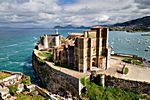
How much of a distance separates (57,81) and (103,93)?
12.0 m

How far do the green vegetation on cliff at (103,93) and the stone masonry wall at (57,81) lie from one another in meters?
2.09

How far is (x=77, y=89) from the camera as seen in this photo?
127 ft

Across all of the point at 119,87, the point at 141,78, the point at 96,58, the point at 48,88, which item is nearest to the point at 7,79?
the point at 48,88

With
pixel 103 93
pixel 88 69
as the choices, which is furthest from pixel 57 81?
pixel 103 93

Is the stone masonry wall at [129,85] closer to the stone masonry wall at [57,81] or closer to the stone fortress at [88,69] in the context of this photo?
the stone fortress at [88,69]

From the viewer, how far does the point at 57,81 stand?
147ft

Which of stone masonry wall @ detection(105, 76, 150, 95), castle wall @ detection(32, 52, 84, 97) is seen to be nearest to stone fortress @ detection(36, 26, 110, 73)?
castle wall @ detection(32, 52, 84, 97)

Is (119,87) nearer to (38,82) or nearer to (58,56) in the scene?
(58,56)

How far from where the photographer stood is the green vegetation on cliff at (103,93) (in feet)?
122

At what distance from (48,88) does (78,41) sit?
1539 centimetres

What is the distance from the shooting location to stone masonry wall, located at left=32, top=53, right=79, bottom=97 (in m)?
39.7

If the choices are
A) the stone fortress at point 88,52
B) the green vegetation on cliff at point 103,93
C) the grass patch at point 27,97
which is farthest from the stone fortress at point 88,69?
the grass patch at point 27,97

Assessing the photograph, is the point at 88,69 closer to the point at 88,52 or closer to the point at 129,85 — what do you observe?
the point at 88,52

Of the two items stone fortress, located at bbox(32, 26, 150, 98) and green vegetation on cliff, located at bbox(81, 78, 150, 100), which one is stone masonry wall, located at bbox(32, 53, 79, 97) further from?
green vegetation on cliff, located at bbox(81, 78, 150, 100)
